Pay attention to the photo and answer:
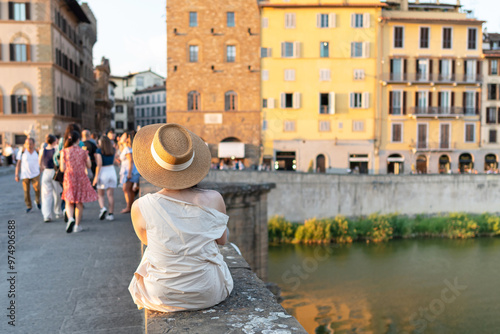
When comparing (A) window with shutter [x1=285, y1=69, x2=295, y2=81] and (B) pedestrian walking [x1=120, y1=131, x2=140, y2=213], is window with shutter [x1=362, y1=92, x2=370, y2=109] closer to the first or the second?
(A) window with shutter [x1=285, y1=69, x2=295, y2=81]

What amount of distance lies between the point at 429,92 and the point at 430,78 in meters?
0.95

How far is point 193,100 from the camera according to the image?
112 ft


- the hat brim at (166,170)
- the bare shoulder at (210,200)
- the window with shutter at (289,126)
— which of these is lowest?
the bare shoulder at (210,200)

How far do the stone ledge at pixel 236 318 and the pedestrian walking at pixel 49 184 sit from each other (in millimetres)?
5696

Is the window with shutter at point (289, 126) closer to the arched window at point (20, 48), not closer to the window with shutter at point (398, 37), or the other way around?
the window with shutter at point (398, 37)

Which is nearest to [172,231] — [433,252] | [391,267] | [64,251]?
[64,251]

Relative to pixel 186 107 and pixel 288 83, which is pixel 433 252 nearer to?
pixel 288 83

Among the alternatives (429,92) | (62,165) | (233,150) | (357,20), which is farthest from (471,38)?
(62,165)

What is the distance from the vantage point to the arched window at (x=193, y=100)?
34.2 m

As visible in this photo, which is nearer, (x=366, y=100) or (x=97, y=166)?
(x=97, y=166)

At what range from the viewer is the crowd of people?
707 cm

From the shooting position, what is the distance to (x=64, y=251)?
5.83 m

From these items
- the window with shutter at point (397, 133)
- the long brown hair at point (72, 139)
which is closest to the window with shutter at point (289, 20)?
the window with shutter at point (397, 133)

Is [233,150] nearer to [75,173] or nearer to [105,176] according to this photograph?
[105,176]
